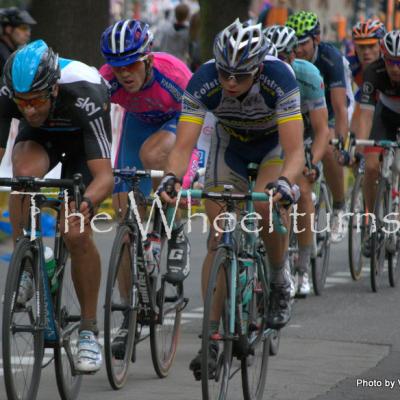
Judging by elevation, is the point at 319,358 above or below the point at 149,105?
below

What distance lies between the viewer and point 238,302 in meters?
6.75

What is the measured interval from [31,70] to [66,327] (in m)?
1.39

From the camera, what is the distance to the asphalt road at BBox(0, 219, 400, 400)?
738 cm

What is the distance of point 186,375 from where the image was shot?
7.98 metres

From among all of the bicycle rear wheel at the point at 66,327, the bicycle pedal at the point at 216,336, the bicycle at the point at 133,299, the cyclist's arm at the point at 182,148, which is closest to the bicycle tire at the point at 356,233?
the bicycle at the point at 133,299

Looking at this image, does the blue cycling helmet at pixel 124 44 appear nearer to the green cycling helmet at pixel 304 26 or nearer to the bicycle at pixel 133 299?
the bicycle at pixel 133 299

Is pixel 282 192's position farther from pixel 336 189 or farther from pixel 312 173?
pixel 336 189

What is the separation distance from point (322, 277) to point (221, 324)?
4.76 m

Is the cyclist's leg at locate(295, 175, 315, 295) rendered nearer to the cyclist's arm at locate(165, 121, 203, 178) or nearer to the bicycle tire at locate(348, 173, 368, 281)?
the bicycle tire at locate(348, 173, 368, 281)

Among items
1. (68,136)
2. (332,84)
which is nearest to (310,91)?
(332,84)

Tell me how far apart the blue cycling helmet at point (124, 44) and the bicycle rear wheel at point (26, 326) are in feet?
6.50

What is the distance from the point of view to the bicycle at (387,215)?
11539 mm

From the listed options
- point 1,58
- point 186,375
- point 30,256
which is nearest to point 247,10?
point 1,58

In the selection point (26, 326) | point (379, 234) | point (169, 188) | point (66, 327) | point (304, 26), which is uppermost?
point (304, 26)
